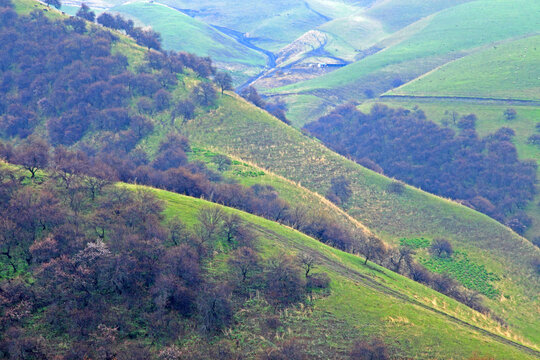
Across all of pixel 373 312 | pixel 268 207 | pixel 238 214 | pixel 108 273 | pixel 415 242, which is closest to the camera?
pixel 108 273

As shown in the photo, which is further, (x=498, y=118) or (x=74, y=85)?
(x=498, y=118)

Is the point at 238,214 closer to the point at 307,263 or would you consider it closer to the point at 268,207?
the point at 268,207

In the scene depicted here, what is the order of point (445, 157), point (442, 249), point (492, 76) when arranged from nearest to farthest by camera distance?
1. point (442, 249)
2. point (445, 157)
3. point (492, 76)

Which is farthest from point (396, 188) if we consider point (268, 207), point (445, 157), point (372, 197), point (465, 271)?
point (268, 207)

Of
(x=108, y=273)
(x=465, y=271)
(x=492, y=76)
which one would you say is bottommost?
(x=465, y=271)

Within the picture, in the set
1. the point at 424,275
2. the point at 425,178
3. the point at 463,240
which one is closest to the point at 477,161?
the point at 425,178

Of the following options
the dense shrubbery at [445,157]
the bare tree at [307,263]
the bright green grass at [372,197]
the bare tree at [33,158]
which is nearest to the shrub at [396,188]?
the dense shrubbery at [445,157]

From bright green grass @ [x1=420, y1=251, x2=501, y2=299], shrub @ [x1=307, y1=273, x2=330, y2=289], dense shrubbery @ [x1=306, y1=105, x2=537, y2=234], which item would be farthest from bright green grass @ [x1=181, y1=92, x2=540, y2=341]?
shrub @ [x1=307, y1=273, x2=330, y2=289]
